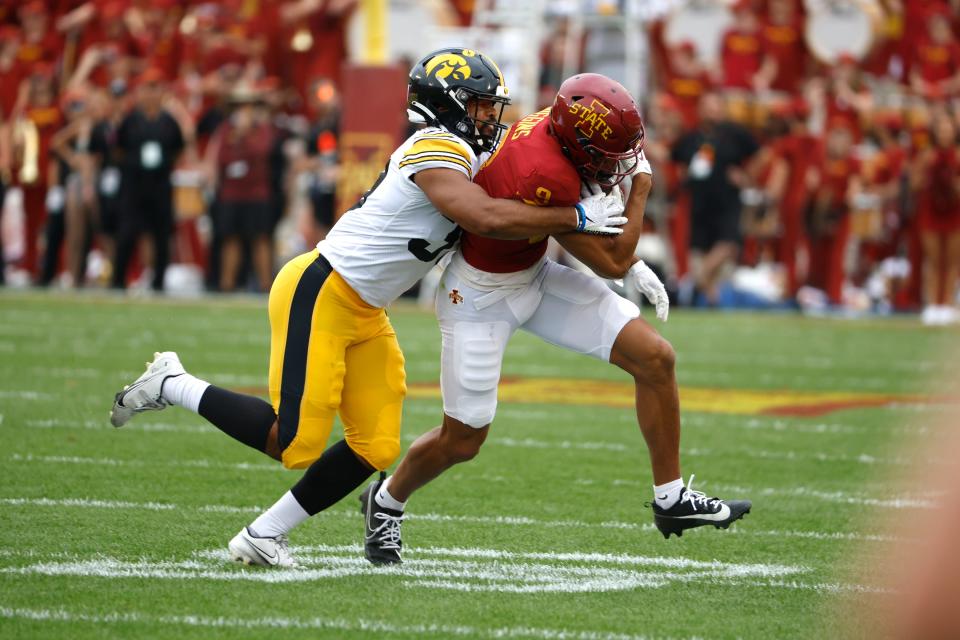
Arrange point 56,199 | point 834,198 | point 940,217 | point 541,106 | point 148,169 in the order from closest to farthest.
Result: point 940,217 → point 148,169 → point 56,199 → point 834,198 → point 541,106

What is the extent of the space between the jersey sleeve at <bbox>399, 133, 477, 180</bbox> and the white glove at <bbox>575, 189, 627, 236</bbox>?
352 mm

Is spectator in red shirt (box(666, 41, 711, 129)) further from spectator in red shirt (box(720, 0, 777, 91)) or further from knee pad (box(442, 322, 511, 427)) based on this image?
knee pad (box(442, 322, 511, 427))

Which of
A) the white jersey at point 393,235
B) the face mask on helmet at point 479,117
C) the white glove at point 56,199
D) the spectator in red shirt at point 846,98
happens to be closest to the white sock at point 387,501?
the white jersey at point 393,235

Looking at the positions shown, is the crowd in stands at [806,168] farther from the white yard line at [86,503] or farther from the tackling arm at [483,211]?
the tackling arm at [483,211]

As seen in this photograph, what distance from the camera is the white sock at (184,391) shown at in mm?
4785

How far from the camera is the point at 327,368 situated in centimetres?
451

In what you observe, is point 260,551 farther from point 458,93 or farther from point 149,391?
point 458,93

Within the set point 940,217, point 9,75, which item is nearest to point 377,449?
point 940,217

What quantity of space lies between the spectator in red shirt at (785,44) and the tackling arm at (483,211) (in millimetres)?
14621

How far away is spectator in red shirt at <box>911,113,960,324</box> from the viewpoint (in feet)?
50.3

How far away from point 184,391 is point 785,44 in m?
14.9

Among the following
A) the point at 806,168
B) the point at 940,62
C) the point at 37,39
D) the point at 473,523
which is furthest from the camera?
the point at 37,39

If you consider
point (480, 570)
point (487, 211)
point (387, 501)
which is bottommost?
point (480, 570)

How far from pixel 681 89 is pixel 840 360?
724 cm
